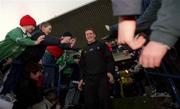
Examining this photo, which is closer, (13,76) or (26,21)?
(13,76)

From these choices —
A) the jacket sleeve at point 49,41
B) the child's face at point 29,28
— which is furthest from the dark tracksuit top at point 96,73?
the child's face at point 29,28

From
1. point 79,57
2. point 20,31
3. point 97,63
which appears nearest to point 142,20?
point 20,31

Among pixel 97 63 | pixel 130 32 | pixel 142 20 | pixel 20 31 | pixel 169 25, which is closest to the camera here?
pixel 169 25

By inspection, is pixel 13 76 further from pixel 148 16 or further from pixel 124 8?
pixel 124 8

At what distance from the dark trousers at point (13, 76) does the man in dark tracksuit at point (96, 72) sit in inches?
59.9

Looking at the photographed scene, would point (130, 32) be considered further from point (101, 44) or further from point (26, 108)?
point (101, 44)

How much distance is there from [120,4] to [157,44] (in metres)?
0.46

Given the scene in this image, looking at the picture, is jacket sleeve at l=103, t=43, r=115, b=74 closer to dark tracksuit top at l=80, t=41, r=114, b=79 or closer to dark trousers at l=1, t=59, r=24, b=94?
dark tracksuit top at l=80, t=41, r=114, b=79

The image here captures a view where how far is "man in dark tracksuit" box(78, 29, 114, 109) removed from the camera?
6.93 metres

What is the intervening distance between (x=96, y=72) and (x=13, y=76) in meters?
1.71

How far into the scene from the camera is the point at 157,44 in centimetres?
171

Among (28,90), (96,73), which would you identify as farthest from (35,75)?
A: (96,73)

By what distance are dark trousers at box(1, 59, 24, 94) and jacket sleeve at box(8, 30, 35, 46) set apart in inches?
13.1

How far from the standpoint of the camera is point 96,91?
279 inches
